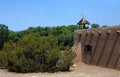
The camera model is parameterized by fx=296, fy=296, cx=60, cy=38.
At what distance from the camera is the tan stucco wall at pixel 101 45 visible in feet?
79.4

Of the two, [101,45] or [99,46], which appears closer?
[101,45]

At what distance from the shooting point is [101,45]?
26250mm

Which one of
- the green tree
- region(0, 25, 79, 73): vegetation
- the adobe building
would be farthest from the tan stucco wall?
the green tree

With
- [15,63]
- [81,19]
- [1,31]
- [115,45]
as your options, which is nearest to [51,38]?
[15,63]

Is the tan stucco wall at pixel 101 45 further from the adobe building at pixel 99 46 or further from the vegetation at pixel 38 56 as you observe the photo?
the vegetation at pixel 38 56

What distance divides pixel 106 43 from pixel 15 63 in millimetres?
7917

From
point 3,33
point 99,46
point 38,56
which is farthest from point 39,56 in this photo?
point 3,33

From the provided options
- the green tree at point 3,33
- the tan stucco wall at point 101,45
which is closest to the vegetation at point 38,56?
the tan stucco wall at point 101,45

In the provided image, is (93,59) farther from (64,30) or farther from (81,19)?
(64,30)

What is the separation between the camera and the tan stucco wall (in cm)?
2420

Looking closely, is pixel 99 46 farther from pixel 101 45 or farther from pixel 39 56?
pixel 39 56

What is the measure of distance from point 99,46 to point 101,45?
15.5 inches

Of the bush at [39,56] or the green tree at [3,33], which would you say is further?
the green tree at [3,33]

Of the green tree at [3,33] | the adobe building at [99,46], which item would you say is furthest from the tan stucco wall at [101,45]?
the green tree at [3,33]
